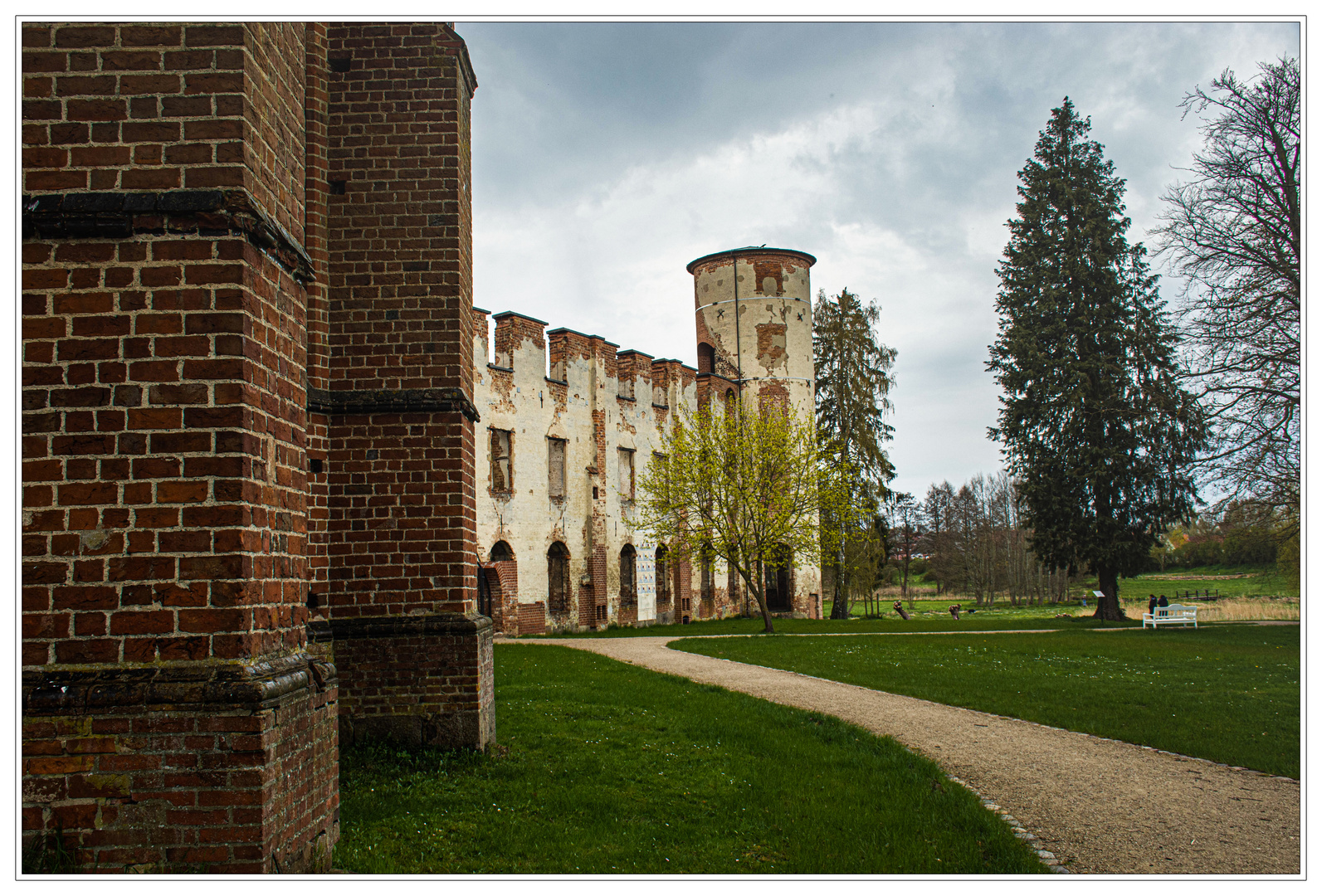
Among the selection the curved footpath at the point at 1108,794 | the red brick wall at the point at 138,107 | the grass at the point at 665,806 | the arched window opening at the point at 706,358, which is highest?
the arched window opening at the point at 706,358

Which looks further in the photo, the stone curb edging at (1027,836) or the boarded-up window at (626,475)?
the boarded-up window at (626,475)

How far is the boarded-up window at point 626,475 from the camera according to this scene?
101ft

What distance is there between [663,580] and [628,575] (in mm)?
2528

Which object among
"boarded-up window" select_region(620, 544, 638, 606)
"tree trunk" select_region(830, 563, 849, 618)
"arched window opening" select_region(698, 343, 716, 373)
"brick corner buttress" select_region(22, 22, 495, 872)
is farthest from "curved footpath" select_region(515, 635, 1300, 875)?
"arched window opening" select_region(698, 343, 716, 373)

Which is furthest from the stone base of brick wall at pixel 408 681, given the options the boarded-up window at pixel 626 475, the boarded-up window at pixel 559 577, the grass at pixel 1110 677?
the boarded-up window at pixel 626 475

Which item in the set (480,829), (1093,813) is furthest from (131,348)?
(1093,813)

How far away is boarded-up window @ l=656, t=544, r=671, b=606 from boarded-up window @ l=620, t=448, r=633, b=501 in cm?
260

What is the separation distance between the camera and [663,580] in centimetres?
3281

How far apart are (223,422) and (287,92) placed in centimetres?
192

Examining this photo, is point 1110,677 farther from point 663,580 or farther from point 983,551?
point 983,551

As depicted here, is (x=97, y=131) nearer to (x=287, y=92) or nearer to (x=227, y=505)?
(x=287, y=92)

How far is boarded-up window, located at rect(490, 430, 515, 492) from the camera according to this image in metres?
25.2

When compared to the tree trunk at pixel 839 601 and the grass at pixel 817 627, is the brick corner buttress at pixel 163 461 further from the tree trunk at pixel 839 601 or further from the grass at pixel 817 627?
the tree trunk at pixel 839 601

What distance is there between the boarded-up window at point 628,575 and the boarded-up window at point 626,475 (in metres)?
1.89
